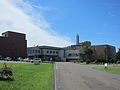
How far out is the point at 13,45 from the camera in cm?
11856

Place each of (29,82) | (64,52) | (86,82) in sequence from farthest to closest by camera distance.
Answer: (64,52), (86,82), (29,82)

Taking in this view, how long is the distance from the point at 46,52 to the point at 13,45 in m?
22.4

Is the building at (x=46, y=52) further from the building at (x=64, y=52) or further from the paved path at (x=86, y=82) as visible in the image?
the paved path at (x=86, y=82)

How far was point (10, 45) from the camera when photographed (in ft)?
382

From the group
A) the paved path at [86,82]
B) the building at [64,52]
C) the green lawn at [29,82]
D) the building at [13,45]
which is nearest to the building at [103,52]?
the building at [64,52]

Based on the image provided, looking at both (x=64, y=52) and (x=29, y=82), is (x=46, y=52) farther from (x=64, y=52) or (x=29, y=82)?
(x=29, y=82)

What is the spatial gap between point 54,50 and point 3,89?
4942 inches

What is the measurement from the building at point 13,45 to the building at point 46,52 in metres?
6.80

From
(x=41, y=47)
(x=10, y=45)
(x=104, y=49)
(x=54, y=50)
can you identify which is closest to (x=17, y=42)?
(x=10, y=45)

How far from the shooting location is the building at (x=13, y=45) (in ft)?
371

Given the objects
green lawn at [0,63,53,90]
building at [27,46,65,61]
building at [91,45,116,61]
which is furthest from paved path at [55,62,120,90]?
building at [27,46,65,61]

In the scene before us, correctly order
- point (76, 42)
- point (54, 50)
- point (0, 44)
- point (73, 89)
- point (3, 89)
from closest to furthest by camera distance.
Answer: point (3, 89), point (73, 89), point (0, 44), point (54, 50), point (76, 42)

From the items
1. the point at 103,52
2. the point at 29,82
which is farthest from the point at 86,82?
the point at 103,52

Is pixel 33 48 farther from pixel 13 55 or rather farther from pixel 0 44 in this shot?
pixel 0 44
